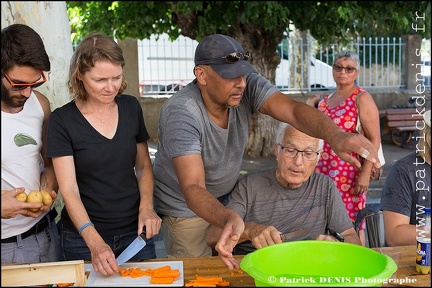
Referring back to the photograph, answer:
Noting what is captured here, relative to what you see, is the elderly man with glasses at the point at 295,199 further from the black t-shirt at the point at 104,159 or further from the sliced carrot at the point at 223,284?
the sliced carrot at the point at 223,284

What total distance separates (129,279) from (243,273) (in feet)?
1.44

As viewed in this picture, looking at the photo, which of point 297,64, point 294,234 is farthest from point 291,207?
point 297,64

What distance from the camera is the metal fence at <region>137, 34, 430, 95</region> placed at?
443 inches

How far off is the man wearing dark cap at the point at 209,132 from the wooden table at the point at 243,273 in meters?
0.18

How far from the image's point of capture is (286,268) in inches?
86.1

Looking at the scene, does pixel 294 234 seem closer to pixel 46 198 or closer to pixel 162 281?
pixel 162 281

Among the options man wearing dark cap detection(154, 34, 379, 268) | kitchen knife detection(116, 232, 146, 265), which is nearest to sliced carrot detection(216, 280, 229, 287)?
man wearing dark cap detection(154, 34, 379, 268)

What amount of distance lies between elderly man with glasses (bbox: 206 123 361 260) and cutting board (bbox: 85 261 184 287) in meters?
0.62

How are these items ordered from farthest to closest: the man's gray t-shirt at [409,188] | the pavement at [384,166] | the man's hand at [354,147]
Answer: the pavement at [384,166], the man's gray t-shirt at [409,188], the man's hand at [354,147]

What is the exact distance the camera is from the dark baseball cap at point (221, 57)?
8.26 feet

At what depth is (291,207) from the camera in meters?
2.92

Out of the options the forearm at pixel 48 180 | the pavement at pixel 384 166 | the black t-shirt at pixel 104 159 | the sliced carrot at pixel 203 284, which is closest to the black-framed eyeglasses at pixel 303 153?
the black t-shirt at pixel 104 159

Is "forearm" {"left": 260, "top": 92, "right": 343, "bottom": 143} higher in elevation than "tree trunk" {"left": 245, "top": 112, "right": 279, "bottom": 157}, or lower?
higher

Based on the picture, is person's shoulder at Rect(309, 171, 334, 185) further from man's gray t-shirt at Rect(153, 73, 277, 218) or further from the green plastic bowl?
the green plastic bowl
